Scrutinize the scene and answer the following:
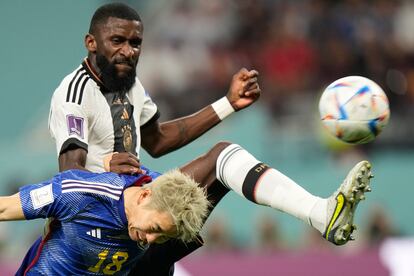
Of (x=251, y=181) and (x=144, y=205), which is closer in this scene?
(x=144, y=205)

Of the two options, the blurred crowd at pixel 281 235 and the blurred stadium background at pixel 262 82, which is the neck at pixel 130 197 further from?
the blurred crowd at pixel 281 235

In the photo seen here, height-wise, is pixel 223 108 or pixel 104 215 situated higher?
pixel 223 108

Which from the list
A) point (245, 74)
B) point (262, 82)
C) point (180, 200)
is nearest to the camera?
point (180, 200)

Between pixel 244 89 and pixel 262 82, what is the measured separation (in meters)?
5.99

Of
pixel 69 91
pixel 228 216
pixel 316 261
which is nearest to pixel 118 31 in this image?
pixel 69 91

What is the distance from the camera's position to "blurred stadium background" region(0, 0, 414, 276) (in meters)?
11.5

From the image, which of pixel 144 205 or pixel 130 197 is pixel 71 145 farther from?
pixel 144 205

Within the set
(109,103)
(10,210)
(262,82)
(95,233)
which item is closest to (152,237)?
(95,233)

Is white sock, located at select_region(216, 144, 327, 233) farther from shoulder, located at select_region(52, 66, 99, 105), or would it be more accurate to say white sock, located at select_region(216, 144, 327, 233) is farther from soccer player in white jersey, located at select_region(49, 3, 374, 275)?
shoulder, located at select_region(52, 66, 99, 105)

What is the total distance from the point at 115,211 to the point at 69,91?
1.07 meters

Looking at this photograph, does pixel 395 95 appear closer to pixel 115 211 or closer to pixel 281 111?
pixel 281 111

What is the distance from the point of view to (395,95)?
465 inches

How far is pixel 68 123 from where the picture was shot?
5.82 m

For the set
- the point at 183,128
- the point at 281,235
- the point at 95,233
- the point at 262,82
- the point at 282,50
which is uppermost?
the point at 183,128
